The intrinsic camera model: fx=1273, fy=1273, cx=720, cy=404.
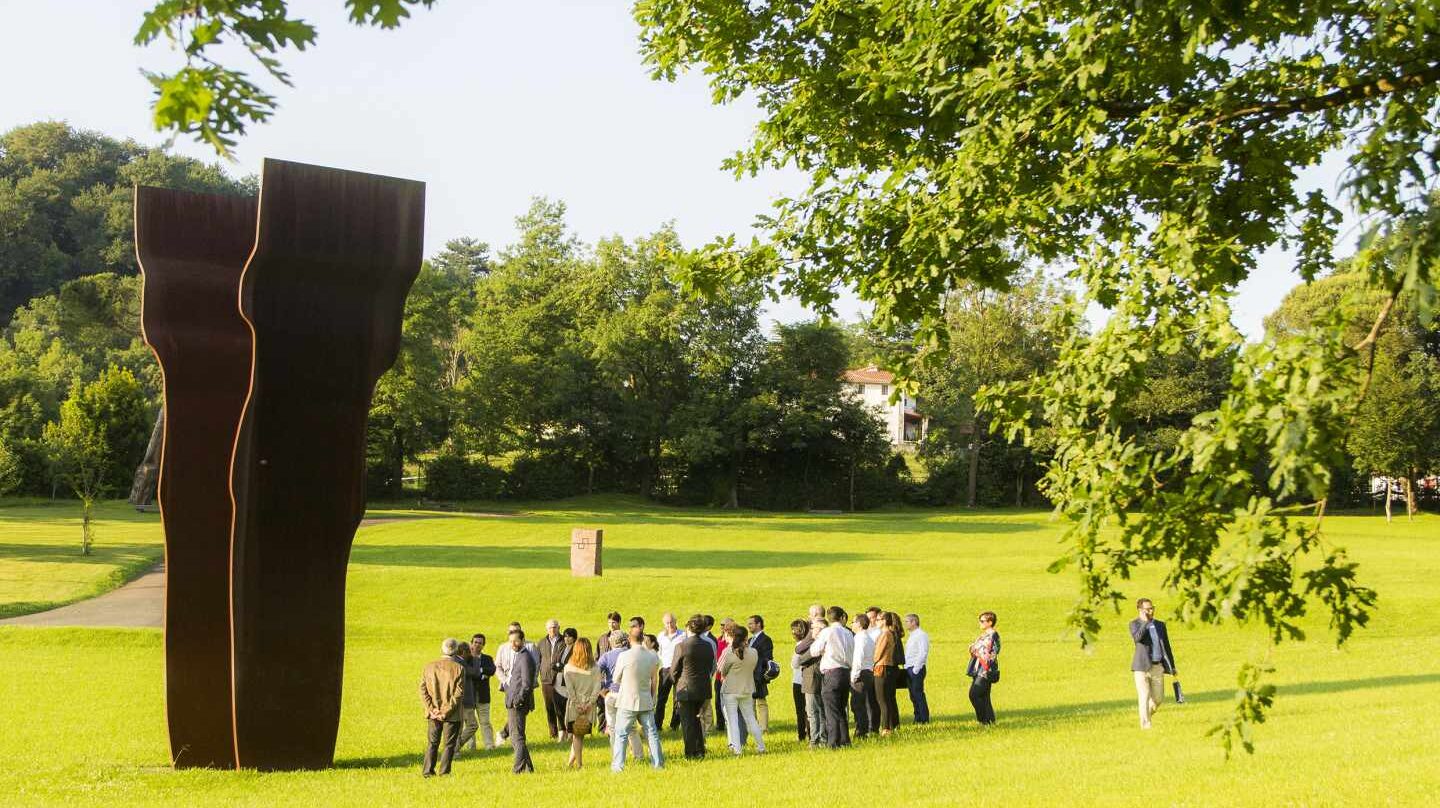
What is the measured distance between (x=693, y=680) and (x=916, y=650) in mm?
3362

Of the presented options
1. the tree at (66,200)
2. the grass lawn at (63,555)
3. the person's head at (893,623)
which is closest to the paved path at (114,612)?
the grass lawn at (63,555)

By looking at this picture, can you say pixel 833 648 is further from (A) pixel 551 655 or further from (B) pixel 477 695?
(B) pixel 477 695

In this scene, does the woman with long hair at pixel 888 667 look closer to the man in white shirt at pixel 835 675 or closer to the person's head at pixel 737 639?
the man in white shirt at pixel 835 675

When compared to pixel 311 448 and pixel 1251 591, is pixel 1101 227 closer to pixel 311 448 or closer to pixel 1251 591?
pixel 1251 591

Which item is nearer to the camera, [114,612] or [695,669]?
[695,669]

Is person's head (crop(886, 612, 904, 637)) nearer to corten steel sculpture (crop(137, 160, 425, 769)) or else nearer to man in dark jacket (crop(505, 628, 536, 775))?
man in dark jacket (crop(505, 628, 536, 775))

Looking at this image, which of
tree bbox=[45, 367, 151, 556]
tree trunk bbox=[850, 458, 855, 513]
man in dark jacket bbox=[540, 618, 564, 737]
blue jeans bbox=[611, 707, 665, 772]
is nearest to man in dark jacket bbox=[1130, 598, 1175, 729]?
blue jeans bbox=[611, 707, 665, 772]

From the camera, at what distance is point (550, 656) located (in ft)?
49.5

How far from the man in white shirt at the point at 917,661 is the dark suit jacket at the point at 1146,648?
2.50 m

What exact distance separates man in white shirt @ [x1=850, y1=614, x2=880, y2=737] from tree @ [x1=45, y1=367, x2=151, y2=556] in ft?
131

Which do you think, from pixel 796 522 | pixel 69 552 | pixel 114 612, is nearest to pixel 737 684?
pixel 114 612

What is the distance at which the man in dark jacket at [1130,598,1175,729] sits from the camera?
1519 cm

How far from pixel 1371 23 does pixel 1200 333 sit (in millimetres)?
2536

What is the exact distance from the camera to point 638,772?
43.2 feet
